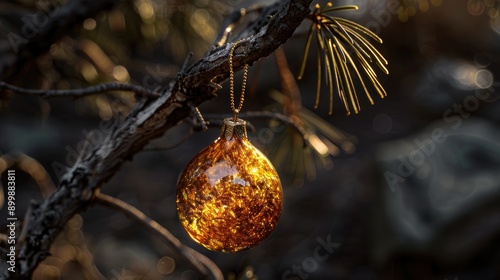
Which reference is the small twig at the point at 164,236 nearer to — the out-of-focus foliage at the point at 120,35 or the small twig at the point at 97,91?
the small twig at the point at 97,91

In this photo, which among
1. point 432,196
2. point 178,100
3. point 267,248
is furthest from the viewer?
point 267,248

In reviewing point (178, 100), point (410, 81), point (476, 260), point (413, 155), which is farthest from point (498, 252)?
point (410, 81)

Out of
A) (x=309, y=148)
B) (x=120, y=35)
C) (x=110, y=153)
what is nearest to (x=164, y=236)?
(x=110, y=153)

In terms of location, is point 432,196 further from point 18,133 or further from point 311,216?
point 18,133

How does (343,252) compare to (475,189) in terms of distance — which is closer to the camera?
(475,189)

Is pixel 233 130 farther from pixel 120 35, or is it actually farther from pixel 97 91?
pixel 120 35

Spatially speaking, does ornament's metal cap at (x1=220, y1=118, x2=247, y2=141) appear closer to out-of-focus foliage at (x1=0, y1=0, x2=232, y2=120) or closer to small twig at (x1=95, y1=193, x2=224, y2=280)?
small twig at (x1=95, y1=193, x2=224, y2=280)

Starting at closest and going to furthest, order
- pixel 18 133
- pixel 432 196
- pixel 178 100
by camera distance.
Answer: pixel 178 100, pixel 432 196, pixel 18 133
